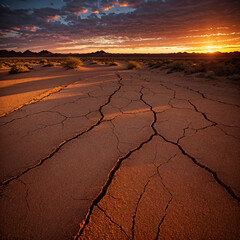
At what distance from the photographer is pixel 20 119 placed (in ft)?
7.38

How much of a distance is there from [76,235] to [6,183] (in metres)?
0.86

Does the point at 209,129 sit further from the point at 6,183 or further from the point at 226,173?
the point at 6,183

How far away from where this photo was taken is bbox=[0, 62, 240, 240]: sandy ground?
0.93 m

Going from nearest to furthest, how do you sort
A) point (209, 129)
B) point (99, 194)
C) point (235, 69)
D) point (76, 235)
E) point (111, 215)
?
point (76, 235)
point (111, 215)
point (99, 194)
point (209, 129)
point (235, 69)

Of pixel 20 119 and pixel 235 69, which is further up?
pixel 235 69

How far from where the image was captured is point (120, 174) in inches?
50.7

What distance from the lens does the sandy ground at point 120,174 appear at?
3.06ft

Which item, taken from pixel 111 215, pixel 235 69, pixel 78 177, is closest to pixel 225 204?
pixel 111 215

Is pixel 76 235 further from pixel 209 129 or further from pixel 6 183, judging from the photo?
pixel 209 129

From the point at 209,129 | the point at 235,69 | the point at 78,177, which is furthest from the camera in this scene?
the point at 235,69

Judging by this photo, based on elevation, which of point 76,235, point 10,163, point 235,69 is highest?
point 235,69

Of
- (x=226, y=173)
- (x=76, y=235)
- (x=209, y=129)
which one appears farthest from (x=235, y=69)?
(x=76, y=235)

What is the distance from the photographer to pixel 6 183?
120 centimetres

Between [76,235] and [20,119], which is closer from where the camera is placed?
[76,235]
